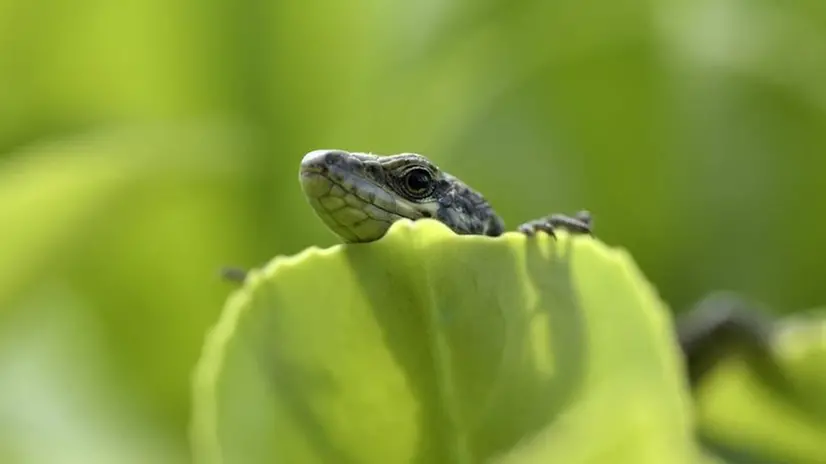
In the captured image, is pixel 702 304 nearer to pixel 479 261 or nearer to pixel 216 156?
pixel 216 156

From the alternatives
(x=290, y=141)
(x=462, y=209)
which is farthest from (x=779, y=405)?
(x=290, y=141)

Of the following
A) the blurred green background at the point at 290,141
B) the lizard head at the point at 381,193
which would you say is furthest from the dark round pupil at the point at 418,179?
the blurred green background at the point at 290,141

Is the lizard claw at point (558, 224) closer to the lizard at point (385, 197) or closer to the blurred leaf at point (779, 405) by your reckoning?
the lizard at point (385, 197)

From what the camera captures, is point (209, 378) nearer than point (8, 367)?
Yes

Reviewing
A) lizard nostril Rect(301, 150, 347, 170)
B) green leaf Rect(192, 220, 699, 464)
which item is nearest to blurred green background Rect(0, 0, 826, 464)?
lizard nostril Rect(301, 150, 347, 170)

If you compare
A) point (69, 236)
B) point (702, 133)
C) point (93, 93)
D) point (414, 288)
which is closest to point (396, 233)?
A: point (414, 288)

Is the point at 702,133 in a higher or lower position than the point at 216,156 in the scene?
higher

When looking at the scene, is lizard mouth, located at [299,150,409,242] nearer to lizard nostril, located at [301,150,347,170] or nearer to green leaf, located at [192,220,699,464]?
lizard nostril, located at [301,150,347,170]

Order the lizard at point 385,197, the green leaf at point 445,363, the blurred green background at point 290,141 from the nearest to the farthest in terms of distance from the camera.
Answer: the green leaf at point 445,363
the lizard at point 385,197
the blurred green background at point 290,141
